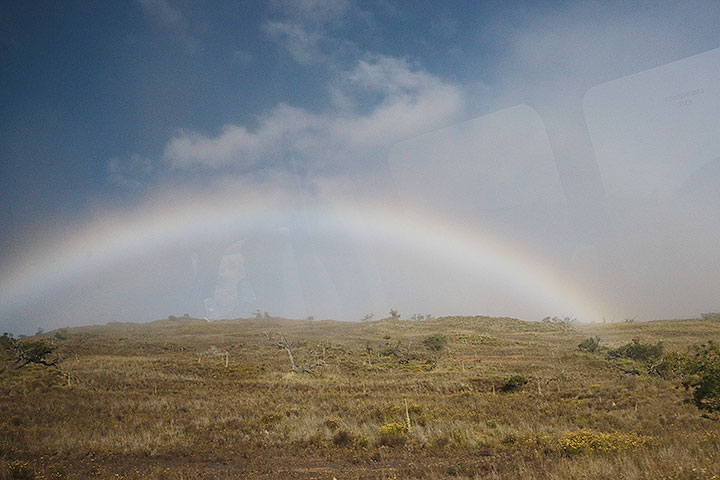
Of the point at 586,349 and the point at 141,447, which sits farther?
the point at 586,349

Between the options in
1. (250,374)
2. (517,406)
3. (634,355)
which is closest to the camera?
(517,406)

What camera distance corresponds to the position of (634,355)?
117 feet

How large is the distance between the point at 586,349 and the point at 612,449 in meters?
43.9

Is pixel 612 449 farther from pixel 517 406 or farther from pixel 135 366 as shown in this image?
pixel 135 366

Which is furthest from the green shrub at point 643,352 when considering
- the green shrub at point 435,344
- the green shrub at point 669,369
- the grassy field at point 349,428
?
the green shrub at point 435,344

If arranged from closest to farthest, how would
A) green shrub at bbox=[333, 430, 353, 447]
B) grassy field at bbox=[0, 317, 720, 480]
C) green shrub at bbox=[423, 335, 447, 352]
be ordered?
grassy field at bbox=[0, 317, 720, 480] → green shrub at bbox=[333, 430, 353, 447] → green shrub at bbox=[423, 335, 447, 352]

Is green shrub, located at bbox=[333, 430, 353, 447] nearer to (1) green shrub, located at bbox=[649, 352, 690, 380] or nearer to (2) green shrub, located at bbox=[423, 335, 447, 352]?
(1) green shrub, located at bbox=[649, 352, 690, 380]

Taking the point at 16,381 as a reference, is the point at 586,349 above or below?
below

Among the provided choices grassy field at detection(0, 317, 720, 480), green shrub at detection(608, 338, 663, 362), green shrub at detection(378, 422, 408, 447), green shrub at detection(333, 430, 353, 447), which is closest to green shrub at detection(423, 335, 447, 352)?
green shrub at detection(608, 338, 663, 362)

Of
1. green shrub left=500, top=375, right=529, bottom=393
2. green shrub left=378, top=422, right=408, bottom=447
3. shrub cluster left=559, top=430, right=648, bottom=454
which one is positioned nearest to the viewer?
shrub cluster left=559, top=430, right=648, bottom=454

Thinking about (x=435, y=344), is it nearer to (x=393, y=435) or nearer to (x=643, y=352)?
(x=643, y=352)

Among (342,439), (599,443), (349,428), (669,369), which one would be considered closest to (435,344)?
(669,369)

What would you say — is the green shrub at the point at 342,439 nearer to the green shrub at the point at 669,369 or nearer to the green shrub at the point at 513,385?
the green shrub at the point at 513,385

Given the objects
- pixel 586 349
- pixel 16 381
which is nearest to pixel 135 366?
pixel 16 381
